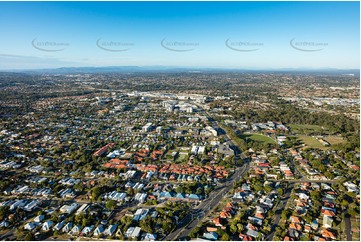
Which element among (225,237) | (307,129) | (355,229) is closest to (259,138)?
(307,129)

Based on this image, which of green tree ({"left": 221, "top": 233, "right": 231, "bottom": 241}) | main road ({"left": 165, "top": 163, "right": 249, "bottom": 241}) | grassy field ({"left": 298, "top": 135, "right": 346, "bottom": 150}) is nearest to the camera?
green tree ({"left": 221, "top": 233, "right": 231, "bottom": 241})

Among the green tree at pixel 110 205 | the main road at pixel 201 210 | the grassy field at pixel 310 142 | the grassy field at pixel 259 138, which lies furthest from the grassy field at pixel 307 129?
the green tree at pixel 110 205

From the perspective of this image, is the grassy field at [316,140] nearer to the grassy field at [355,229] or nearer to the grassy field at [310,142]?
the grassy field at [310,142]

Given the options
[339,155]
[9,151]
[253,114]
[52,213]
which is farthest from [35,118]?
[339,155]

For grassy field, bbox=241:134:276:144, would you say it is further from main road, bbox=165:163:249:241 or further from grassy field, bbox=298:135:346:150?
main road, bbox=165:163:249:241

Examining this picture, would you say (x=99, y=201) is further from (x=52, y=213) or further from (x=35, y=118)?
(x=35, y=118)

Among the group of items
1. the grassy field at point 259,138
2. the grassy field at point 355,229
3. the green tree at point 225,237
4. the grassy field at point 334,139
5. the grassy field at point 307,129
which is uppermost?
the grassy field at point 307,129

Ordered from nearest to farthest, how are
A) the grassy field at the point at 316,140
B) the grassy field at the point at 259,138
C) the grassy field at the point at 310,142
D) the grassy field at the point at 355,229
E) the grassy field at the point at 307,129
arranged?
the grassy field at the point at 355,229 → the grassy field at the point at 310,142 → the grassy field at the point at 316,140 → the grassy field at the point at 259,138 → the grassy field at the point at 307,129

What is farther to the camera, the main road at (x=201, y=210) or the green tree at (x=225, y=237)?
the main road at (x=201, y=210)

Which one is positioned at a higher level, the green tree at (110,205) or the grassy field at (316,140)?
the grassy field at (316,140)

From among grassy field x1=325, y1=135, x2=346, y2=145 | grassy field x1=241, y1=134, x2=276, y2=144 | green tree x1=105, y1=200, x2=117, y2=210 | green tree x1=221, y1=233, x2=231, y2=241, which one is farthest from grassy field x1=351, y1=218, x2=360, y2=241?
grassy field x1=325, y1=135, x2=346, y2=145
